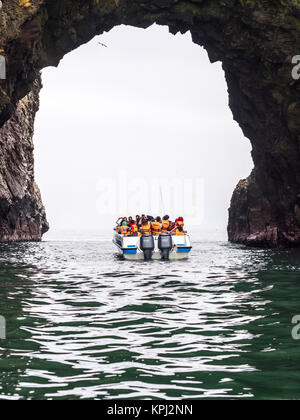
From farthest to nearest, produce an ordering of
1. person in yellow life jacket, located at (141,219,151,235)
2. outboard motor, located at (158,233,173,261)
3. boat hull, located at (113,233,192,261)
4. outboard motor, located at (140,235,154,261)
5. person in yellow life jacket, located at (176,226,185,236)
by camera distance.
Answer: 1. person in yellow life jacket, located at (176,226,185,236)
2. person in yellow life jacket, located at (141,219,151,235)
3. boat hull, located at (113,233,192,261)
4. outboard motor, located at (158,233,173,261)
5. outboard motor, located at (140,235,154,261)

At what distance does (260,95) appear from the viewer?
36500 mm

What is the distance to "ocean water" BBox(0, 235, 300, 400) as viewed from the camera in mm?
6906

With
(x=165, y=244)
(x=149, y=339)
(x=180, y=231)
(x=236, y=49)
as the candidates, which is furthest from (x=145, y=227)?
(x=149, y=339)

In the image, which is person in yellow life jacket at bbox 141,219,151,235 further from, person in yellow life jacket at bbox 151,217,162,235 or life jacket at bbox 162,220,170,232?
life jacket at bbox 162,220,170,232

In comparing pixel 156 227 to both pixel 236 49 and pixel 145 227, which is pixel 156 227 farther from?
pixel 236 49

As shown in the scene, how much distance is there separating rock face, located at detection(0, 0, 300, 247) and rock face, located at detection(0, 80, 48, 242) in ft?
42.5

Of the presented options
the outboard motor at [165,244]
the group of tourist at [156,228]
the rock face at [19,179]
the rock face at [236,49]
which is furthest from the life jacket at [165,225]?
the rock face at [19,179]

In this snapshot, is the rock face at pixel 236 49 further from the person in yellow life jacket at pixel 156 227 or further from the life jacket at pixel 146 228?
the person in yellow life jacket at pixel 156 227

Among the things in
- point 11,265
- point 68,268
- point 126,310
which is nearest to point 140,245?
point 68,268

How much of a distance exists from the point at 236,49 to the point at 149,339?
96.5 ft

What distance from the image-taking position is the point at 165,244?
27.1 m

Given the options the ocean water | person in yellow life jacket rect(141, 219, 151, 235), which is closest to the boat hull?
person in yellow life jacket rect(141, 219, 151, 235)

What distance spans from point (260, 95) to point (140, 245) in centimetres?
1583

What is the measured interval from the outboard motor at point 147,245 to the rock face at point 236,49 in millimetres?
10639
